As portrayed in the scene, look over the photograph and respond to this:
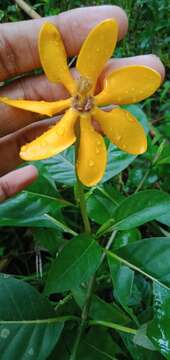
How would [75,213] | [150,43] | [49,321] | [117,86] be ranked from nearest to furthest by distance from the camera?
[117,86] < [49,321] < [75,213] < [150,43]

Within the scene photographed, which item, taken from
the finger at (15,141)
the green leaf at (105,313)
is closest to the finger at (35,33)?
the finger at (15,141)

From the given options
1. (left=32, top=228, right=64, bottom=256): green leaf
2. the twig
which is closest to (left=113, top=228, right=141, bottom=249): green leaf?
(left=32, top=228, right=64, bottom=256): green leaf

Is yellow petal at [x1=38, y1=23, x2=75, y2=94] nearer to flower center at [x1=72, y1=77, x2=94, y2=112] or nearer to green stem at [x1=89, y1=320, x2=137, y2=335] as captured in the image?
flower center at [x1=72, y1=77, x2=94, y2=112]

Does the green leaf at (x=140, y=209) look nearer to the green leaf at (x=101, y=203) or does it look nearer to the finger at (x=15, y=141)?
the green leaf at (x=101, y=203)

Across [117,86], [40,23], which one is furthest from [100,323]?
[40,23]

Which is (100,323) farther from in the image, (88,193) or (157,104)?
(157,104)

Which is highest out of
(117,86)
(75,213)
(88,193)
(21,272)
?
(117,86)
